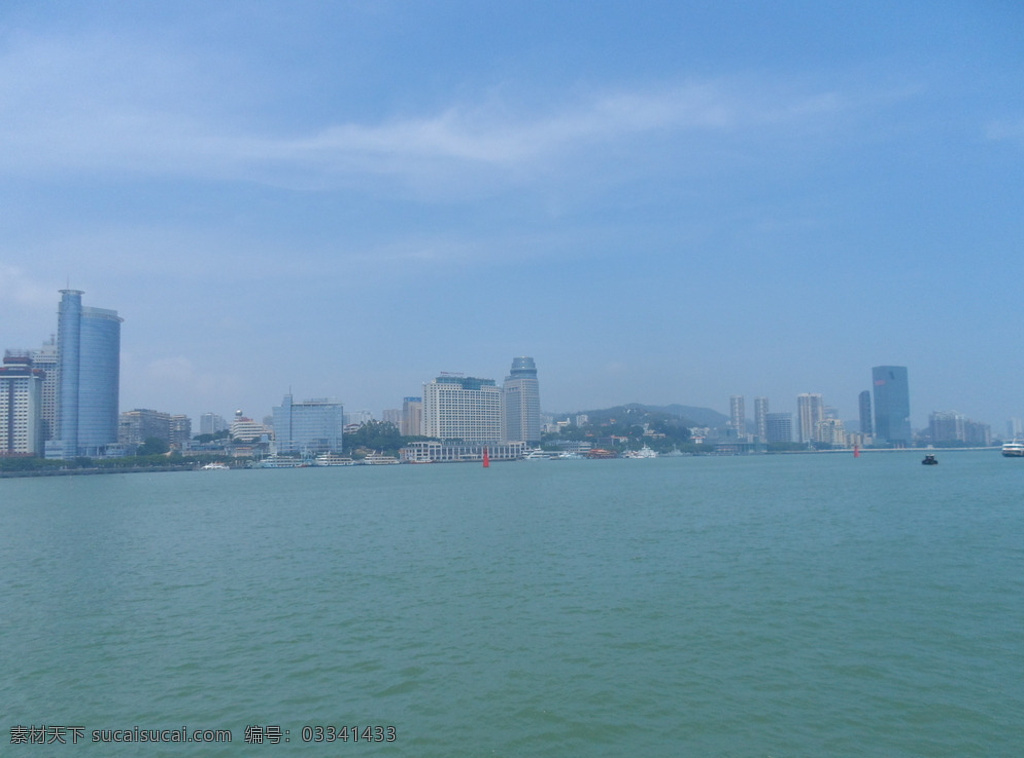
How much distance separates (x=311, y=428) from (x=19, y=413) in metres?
49.5

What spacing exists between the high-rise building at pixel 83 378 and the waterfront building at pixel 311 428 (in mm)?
31960

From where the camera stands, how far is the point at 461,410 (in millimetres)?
170500

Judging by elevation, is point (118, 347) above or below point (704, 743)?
above

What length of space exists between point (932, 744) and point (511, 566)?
10332mm

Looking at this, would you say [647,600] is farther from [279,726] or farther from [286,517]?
[286,517]

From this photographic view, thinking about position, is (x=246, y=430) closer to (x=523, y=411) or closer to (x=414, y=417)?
(x=414, y=417)

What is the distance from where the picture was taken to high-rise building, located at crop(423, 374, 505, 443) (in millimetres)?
167750

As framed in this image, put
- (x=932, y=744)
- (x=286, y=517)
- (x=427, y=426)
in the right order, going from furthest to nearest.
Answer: (x=427, y=426) → (x=286, y=517) → (x=932, y=744)

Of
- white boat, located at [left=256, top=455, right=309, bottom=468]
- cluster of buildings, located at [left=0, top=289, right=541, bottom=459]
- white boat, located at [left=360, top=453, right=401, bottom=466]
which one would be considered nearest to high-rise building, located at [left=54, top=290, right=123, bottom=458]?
cluster of buildings, located at [left=0, top=289, right=541, bottom=459]

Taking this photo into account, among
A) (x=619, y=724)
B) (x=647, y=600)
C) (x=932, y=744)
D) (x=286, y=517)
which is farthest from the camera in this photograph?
(x=286, y=517)

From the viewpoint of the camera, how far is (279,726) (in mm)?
8016

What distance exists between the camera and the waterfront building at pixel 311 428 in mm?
148000

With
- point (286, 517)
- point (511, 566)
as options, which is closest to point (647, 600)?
point (511, 566)

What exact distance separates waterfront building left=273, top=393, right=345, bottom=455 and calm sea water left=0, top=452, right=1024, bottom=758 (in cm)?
12897
